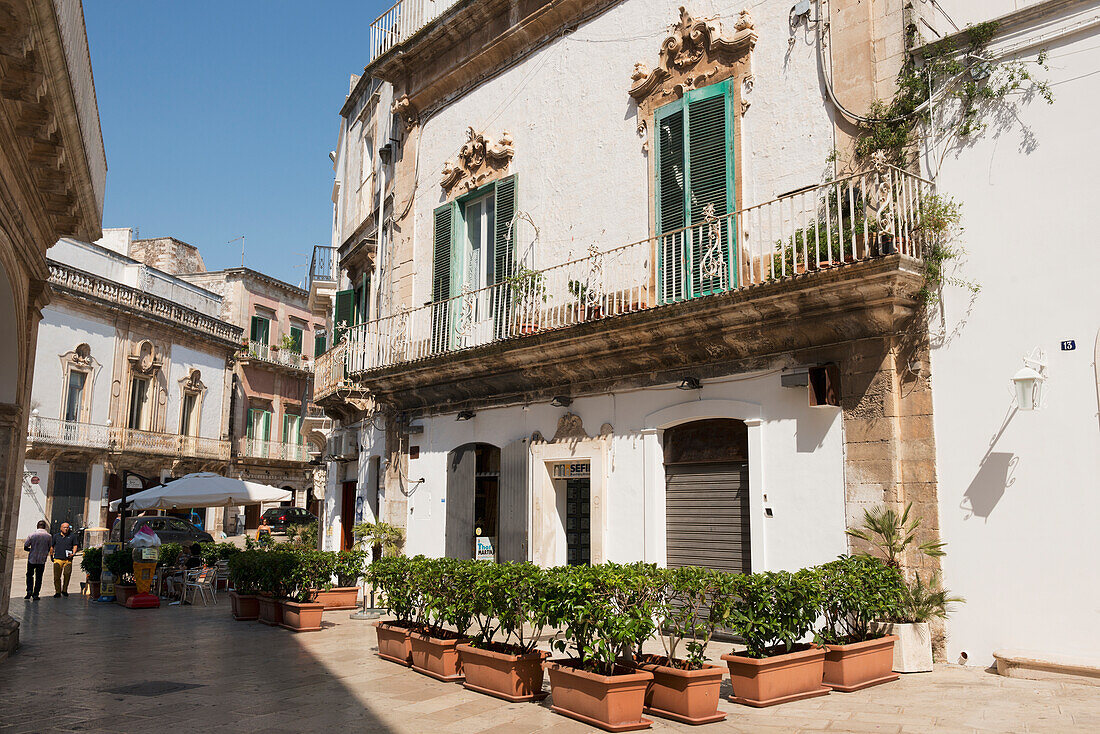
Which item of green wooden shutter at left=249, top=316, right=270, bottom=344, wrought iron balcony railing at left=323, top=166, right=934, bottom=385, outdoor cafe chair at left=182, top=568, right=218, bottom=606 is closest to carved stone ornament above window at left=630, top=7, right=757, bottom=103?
wrought iron balcony railing at left=323, top=166, right=934, bottom=385

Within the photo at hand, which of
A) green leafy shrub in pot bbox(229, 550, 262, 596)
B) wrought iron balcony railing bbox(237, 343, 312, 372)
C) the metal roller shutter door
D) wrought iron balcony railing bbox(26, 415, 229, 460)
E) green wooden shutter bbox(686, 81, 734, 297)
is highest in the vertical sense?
wrought iron balcony railing bbox(237, 343, 312, 372)

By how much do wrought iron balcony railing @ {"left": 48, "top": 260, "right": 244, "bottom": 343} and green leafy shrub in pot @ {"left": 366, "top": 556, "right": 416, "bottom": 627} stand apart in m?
24.7

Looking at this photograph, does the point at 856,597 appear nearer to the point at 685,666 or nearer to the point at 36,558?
the point at 685,666

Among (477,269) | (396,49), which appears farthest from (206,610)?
(396,49)

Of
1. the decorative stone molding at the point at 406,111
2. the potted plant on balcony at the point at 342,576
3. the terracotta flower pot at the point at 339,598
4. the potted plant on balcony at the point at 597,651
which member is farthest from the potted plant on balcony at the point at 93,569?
the potted plant on balcony at the point at 597,651

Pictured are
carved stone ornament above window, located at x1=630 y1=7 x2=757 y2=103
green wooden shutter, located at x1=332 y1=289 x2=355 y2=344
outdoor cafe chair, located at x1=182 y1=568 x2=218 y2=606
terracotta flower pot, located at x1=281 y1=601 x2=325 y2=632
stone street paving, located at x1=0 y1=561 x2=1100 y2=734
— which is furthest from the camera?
green wooden shutter, located at x1=332 y1=289 x2=355 y2=344

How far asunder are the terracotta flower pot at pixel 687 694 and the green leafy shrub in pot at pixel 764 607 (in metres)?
0.48

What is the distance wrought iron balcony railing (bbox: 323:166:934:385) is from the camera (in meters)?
8.92

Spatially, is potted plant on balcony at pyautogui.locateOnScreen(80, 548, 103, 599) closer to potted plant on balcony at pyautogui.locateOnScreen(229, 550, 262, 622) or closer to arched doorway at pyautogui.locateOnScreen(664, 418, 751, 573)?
potted plant on balcony at pyautogui.locateOnScreen(229, 550, 262, 622)

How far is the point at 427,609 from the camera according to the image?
8.73 metres

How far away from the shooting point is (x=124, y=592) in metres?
16.5

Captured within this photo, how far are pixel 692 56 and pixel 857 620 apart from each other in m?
7.24

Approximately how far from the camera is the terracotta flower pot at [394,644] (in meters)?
9.37

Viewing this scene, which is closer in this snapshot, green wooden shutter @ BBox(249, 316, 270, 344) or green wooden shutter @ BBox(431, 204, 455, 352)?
green wooden shutter @ BBox(431, 204, 455, 352)
